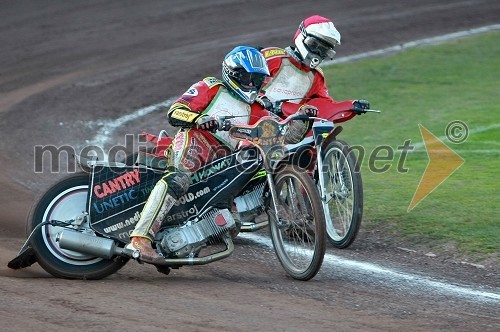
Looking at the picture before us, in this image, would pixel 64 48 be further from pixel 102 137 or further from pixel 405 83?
pixel 405 83

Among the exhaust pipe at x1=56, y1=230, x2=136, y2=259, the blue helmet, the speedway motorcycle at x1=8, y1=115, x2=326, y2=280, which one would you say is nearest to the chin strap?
the blue helmet

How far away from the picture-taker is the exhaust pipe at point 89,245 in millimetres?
7793

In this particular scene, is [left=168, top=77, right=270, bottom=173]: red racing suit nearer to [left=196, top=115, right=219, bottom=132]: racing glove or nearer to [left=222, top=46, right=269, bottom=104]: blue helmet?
[left=222, top=46, right=269, bottom=104]: blue helmet

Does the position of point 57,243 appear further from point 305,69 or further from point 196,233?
point 305,69

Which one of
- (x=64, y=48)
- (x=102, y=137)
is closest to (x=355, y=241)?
(x=102, y=137)

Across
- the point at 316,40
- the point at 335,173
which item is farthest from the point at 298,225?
the point at 316,40

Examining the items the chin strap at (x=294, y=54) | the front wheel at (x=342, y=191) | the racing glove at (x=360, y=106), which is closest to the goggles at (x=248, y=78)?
the front wheel at (x=342, y=191)

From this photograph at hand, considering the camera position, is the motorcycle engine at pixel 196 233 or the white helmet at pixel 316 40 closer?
the motorcycle engine at pixel 196 233

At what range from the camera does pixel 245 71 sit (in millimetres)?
8328

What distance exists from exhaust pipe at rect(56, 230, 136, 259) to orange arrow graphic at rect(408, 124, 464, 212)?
3792 mm

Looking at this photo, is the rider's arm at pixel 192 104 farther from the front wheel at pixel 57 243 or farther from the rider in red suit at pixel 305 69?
the rider in red suit at pixel 305 69

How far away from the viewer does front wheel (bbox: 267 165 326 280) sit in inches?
303

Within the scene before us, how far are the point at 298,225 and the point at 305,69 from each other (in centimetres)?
269

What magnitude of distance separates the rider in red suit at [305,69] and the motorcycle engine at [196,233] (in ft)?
6.44
